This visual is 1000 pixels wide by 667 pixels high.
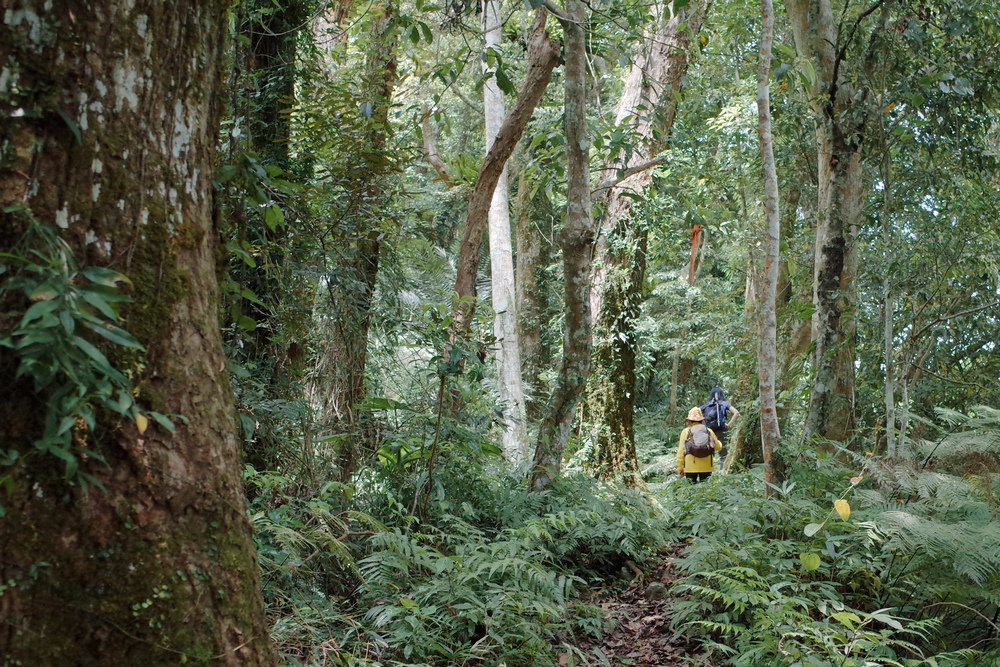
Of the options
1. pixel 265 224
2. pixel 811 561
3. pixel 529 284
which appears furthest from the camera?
pixel 529 284

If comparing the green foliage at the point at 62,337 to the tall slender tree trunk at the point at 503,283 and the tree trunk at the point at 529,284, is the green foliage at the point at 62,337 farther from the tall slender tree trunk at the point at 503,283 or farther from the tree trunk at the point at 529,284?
the tree trunk at the point at 529,284

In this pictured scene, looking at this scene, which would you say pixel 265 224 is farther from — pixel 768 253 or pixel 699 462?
pixel 699 462

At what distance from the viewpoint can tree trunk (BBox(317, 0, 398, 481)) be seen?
249 inches

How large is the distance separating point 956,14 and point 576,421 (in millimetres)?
6740

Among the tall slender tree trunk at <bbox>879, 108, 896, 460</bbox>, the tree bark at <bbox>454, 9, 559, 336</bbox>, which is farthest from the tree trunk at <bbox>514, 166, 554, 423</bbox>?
the tall slender tree trunk at <bbox>879, 108, 896, 460</bbox>

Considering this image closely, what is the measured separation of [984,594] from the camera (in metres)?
4.92

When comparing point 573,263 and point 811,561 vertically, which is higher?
point 573,263

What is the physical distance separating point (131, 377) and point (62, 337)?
0.31 metres

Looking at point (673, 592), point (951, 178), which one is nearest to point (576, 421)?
point (673, 592)

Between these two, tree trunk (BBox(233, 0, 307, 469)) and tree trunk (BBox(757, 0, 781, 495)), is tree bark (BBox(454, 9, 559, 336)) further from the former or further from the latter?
tree trunk (BBox(233, 0, 307, 469))

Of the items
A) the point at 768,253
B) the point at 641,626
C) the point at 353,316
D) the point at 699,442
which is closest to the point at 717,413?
the point at 699,442

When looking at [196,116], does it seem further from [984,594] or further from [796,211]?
[796,211]

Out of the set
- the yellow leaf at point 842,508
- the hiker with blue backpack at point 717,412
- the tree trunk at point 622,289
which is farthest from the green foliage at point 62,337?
the hiker with blue backpack at point 717,412

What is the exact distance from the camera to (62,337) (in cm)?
197
